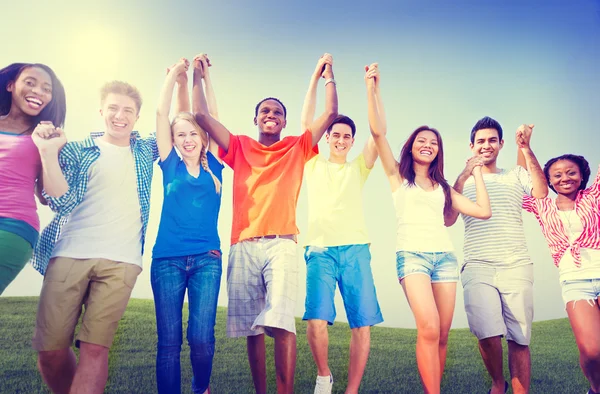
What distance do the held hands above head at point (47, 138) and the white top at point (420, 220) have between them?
2510mm

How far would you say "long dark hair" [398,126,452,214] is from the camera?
379 cm

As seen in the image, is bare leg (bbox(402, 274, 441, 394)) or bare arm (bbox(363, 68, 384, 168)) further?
bare arm (bbox(363, 68, 384, 168))

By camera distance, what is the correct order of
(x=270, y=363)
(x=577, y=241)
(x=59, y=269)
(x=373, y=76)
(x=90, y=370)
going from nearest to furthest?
1. (x=90, y=370)
2. (x=59, y=269)
3. (x=373, y=76)
4. (x=577, y=241)
5. (x=270, y=363)

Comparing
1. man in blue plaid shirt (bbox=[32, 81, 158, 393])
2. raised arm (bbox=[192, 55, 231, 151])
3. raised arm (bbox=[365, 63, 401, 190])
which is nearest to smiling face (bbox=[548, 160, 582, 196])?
raised arm (bbox=[365, 63, 401, 190])

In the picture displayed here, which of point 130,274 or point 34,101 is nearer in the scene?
point 130,274

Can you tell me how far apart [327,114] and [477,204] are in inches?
57.0

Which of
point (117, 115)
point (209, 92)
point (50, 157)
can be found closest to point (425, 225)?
point (209, 92)

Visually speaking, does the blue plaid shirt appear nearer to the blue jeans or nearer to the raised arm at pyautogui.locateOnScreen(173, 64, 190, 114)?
the blue jeans

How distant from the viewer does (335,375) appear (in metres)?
5.07

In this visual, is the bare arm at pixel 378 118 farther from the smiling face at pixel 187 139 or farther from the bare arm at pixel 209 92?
the smiling face at pixel 187 139

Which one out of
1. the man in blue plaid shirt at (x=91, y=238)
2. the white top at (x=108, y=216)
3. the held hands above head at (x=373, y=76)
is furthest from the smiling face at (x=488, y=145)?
the white top at (x=108, y=216)

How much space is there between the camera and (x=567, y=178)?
161 inches

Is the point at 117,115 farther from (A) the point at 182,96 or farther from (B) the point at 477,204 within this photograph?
(B) the point at 477,204

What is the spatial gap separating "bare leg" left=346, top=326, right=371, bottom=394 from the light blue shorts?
0.22 ft
